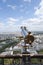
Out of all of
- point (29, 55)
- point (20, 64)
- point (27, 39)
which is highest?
point (27, 39)

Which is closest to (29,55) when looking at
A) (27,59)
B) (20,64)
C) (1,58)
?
(27,59)

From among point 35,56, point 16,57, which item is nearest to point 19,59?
point 16,57

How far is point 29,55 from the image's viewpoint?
7.30 ft

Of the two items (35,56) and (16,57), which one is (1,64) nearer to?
(16,57)

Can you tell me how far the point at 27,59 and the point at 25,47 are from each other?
0.20 metres

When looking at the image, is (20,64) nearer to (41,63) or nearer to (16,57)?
(16,57)

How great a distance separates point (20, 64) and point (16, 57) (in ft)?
0.48

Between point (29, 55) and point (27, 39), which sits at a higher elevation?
point (27, 39)

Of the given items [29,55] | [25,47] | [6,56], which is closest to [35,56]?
[29,55]

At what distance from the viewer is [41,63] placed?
2.31 metres

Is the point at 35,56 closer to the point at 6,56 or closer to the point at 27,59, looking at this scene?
the point at 27,59

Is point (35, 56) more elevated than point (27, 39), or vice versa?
point (27, 39)

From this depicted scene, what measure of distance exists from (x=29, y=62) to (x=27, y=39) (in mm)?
362

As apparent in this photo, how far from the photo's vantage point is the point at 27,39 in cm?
233
